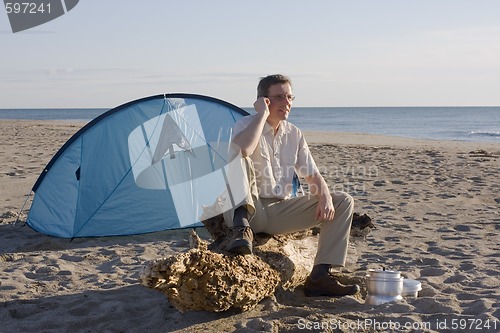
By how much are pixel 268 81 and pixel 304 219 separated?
0.95 meters

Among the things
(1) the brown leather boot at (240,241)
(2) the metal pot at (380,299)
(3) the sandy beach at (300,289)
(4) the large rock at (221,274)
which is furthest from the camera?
(2) the metal pot at (380,299)

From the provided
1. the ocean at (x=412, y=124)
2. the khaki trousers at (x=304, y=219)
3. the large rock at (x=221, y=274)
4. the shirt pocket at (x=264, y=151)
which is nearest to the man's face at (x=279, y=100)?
the shirt pocket at (x=264, y=151)

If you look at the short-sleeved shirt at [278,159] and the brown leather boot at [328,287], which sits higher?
the short-sleeved shirt at [278,159]

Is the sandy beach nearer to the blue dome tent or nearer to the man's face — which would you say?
the blue dome tent

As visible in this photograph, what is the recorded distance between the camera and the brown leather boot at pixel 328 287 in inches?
171

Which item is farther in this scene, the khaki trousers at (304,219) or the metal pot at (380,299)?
the khaki trousers at (304,219)

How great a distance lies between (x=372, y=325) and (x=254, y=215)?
1031 millimetres

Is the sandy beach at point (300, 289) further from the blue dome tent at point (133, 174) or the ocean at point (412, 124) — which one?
the ocean at point (412, 124)

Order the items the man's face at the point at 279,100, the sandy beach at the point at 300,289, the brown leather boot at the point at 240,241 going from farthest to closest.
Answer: the man's face at the point at 279,100, the brown leather boot at the point at 240,241, the sandy beach at the point at 300,289

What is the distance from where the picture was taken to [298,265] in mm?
4512

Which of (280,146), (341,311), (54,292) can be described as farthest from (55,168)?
(341,311)

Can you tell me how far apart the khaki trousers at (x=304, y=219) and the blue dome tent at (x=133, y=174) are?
206 centimetres

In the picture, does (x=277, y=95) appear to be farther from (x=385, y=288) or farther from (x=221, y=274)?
(x=385, y=288)

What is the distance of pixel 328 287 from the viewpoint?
171 inches
